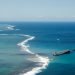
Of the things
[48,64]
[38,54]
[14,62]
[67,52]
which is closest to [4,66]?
[14,62]

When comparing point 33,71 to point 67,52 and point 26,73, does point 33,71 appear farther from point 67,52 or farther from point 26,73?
point 67,52

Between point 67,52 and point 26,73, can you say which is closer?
point 26,73

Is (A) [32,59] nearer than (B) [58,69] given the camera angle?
No

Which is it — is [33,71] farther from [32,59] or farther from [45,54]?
[45,54]

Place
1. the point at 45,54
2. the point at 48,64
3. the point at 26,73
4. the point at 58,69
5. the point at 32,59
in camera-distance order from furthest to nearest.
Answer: the point at 45,54 → the point at 32,59 → the point at 48,64 → the point at 58,69 → the point at 26,73

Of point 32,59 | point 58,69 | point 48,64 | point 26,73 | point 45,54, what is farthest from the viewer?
point 45,54

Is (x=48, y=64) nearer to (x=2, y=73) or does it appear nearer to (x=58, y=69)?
(x=58, y=69)

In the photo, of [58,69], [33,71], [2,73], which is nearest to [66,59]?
[58,69]

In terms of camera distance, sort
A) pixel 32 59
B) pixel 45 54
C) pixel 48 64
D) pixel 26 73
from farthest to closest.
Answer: pixel 45 54
pixel 32 59
pixel 48 64
pixel 26 73
